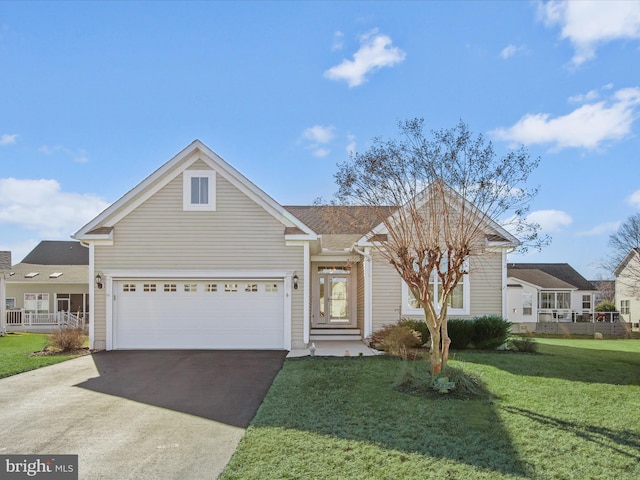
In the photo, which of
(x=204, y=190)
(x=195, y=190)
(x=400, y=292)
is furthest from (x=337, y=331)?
(x=195, y=190)

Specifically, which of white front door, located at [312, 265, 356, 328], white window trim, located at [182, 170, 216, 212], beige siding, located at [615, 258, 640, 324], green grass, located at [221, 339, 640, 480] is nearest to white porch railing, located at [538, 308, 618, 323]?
beige siding, located at [615, 258, 640, 324]

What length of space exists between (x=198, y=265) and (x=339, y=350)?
4.99 metres

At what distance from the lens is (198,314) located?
16.0 meters

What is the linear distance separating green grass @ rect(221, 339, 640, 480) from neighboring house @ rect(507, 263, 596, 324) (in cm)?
2504

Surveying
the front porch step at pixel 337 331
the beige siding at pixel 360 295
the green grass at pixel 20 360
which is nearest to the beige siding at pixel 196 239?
the green grass at pixel 20 360

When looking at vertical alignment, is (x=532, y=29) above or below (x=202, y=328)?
above

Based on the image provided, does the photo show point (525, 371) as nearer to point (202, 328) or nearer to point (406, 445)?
point (406, 445)

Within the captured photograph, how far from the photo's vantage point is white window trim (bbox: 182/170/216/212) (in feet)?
52.6

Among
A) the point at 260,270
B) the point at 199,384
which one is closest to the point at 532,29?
the point at 260,270

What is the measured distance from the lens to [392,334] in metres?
14.5

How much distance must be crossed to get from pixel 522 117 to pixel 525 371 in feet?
21.7

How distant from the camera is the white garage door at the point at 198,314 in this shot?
15.9m

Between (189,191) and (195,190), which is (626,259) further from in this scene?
(189,191)

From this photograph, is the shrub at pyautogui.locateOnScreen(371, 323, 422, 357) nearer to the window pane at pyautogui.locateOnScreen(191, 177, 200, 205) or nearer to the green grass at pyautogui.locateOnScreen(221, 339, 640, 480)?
the green grass at pyautogui.locateOnScreen(221, 339, 640, 480)
